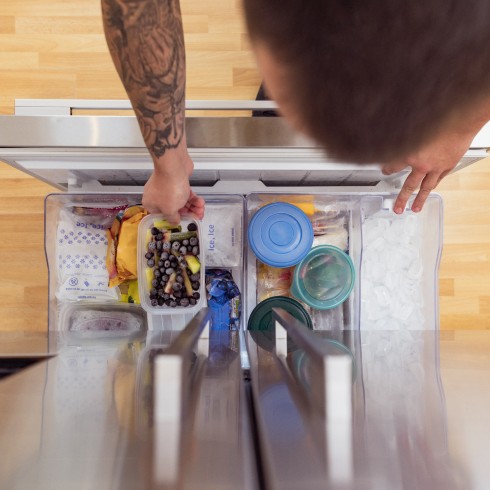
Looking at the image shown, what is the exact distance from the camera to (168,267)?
3.46ft

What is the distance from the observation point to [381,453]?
35 centimetres

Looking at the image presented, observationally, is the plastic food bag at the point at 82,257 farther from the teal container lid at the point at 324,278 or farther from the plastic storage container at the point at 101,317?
the teal container lid at the point at 324,278

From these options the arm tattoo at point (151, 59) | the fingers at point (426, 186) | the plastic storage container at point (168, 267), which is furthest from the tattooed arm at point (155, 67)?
the fingers at point (426, 186)

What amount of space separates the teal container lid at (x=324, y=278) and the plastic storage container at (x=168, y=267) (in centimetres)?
23

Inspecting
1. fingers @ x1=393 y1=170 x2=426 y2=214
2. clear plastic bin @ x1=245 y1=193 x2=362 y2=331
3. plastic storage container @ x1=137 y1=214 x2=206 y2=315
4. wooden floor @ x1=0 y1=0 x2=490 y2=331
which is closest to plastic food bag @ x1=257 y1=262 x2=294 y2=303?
clear plastic bin @ x1=245 y1=193 x2=362 y2=331

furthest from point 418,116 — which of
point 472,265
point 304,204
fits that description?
point 472,265

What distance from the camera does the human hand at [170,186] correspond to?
0.84 m

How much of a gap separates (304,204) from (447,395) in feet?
2.39

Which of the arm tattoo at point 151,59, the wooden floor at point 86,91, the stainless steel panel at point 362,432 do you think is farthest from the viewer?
the wooden floor at point 86,91

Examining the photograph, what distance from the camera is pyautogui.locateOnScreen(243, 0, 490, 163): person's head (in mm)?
380

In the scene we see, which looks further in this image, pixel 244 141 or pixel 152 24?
pixel 244 141

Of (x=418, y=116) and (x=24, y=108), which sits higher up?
(x=24, y=108)

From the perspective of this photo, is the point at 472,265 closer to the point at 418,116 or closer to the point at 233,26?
the point at 233,26

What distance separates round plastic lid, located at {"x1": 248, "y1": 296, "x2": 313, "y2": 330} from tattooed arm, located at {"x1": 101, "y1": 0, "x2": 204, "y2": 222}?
1.30 feet
